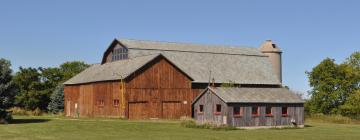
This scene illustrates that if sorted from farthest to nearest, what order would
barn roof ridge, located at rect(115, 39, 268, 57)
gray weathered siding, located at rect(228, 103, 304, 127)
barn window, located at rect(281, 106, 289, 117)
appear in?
barn roof ridge, located at rect(115, 39, 268, 57) < barn window, located at rect(281, 106, 289, 117) < gray weathered siding, located at rect(228, 103, 304, 127)

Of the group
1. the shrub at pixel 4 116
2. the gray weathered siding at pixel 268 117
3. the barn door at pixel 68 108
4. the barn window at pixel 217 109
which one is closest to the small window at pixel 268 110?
the gray weathered siding at pixel 268 117

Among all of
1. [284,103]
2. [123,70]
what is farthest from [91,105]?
[284,103]

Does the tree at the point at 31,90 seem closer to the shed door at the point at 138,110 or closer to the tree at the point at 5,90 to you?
the shed door at the point at 138,110

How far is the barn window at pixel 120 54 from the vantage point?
7618 centimetres

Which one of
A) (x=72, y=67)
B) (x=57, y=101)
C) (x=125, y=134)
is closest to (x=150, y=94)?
(x=125, y=134)

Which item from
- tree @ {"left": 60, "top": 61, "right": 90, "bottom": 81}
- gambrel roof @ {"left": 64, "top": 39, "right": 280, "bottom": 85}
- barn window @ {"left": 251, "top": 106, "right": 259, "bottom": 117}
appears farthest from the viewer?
A: tree @ {"left": 60, "top": 61, "right": 90, "bottom": 81}

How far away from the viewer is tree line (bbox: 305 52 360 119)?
287ft

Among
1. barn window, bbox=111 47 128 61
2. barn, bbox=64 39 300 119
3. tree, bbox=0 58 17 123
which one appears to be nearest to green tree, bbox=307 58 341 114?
barn, bbox=64 39 300 119

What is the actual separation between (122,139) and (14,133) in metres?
9.23

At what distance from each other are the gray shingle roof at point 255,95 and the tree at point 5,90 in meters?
18.5

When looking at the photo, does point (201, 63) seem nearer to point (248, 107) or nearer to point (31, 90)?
point (248, 107)

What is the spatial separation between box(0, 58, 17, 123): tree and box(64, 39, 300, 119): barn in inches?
550

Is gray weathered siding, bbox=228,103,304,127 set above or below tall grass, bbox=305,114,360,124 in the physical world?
above

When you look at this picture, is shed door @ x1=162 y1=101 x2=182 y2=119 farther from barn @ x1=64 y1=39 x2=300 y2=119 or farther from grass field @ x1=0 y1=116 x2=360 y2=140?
grass field @ x1=0 y1=116 x2=360 y2=140
